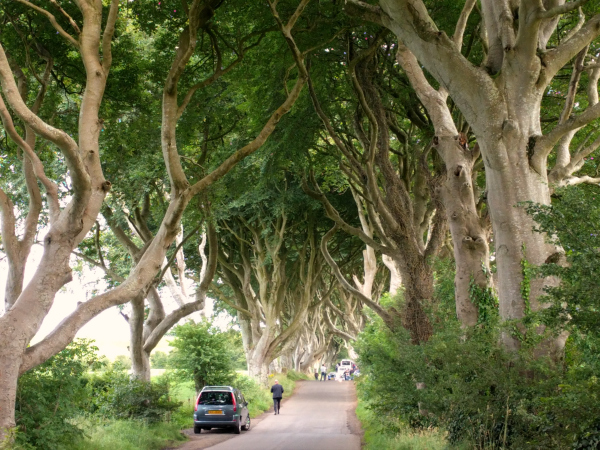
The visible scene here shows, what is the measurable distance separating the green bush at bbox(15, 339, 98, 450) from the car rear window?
725cm

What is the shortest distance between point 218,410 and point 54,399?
833cm

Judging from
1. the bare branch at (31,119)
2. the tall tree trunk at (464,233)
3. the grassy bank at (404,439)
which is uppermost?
the bare branch at (31,119)

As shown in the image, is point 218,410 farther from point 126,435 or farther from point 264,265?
point 264,265

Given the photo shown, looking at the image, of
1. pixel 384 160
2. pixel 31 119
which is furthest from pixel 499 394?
pixel 384 160

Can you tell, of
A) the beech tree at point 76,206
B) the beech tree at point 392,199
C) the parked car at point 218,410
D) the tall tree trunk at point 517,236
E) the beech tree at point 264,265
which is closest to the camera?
the beech tree at point 76,206

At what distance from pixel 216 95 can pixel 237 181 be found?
365cm

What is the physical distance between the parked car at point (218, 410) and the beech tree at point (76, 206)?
9589 mm

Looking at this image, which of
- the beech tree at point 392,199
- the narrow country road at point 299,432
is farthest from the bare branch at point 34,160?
the narrow country road at point 299,432

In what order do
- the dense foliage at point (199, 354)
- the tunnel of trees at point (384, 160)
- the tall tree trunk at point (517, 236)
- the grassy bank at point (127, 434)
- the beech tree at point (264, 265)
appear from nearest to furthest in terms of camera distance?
the tunnel of trees at point (384, 160)
the tall tree trunk at point (517, 236)
the grassy bank at point (127, 434)
the dense foliage at point (199, 354)
the beech tree at point (264, 265)

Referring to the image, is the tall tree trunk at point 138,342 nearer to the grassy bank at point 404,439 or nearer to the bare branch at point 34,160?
the grassy bank at point 404,439

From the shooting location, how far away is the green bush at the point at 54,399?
9.22 metres

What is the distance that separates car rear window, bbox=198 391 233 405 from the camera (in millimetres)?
17812

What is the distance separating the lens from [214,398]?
17.9 meters

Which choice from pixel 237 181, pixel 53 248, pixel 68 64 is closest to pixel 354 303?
pixel 237 181
